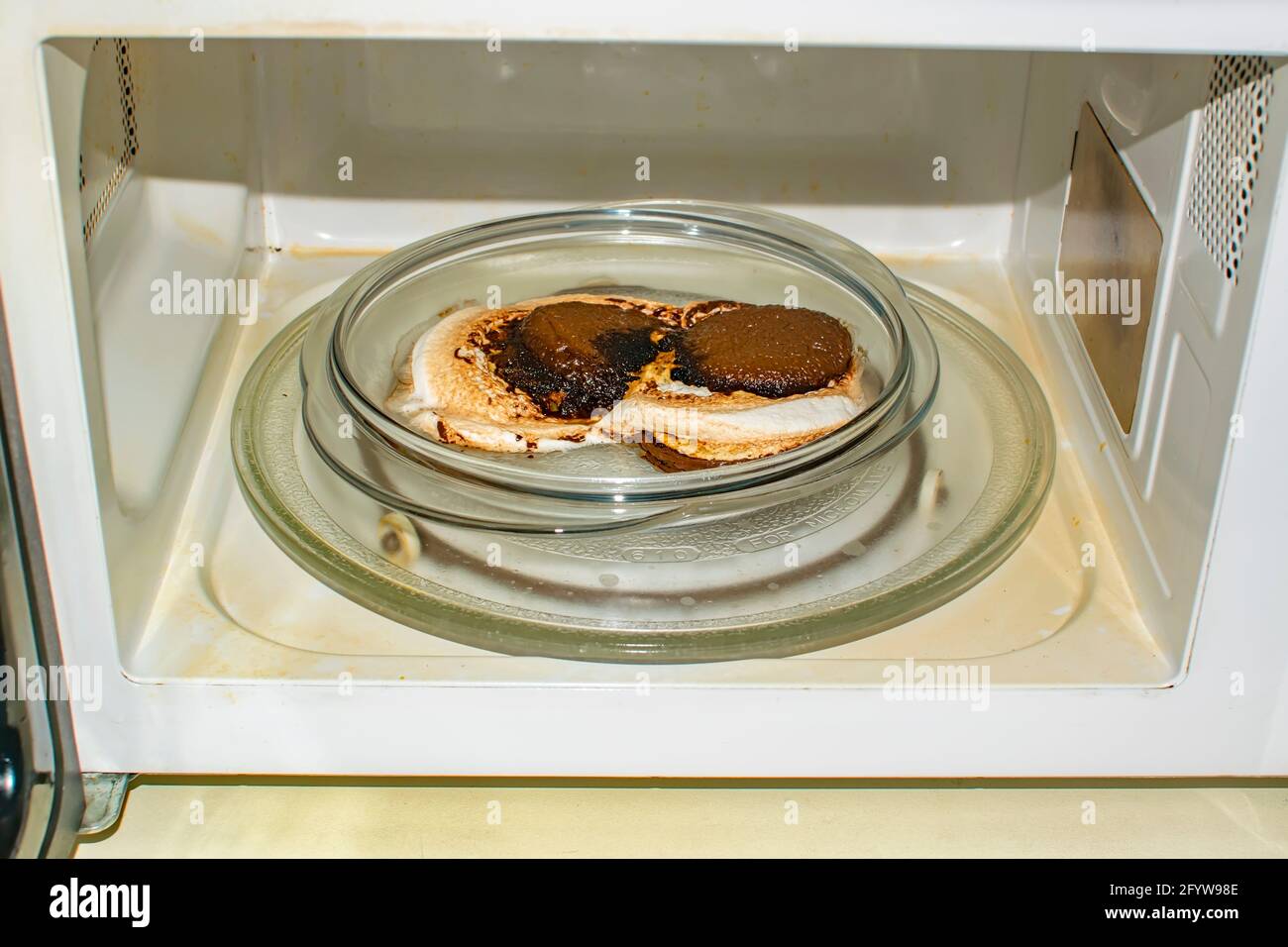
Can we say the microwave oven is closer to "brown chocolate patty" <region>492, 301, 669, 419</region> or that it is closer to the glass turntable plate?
the glass turntable plate

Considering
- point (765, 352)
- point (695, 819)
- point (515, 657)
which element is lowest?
point (695, 819)

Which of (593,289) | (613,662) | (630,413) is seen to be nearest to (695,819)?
(613,662)

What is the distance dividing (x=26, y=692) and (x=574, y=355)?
0.36m

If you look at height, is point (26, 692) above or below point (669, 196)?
below

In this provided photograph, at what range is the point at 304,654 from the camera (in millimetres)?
673


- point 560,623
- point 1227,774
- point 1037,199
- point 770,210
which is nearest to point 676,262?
point 770,210

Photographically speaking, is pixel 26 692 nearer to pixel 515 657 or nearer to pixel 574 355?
pixel 515 657

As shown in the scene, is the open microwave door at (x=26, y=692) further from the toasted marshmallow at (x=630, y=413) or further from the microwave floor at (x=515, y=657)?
the toasted marshmallow at (x=630, y=413)

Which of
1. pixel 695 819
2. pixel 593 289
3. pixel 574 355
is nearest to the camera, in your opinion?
pixel 695 819

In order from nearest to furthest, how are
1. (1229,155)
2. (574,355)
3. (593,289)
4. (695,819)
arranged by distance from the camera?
(1229,155), (695,819), (574,355), (593,289)

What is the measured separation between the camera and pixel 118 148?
2.47 feet

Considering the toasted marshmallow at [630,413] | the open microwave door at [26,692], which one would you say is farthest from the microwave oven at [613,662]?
the toasted marshmallow at [630,413]

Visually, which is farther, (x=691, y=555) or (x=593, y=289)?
(x=593, y=289)

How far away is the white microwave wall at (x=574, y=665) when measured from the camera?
611 mm
